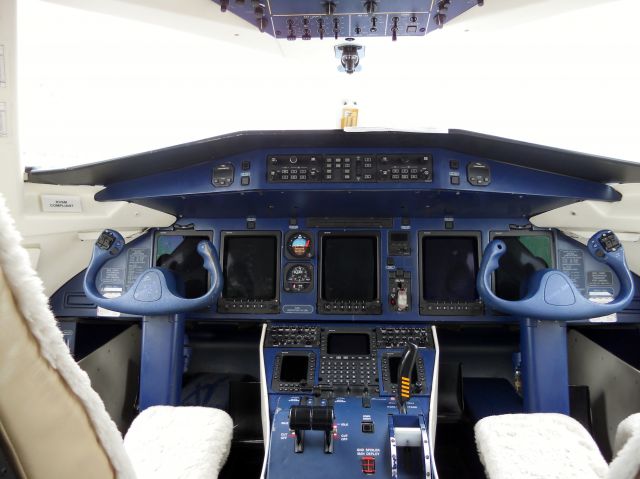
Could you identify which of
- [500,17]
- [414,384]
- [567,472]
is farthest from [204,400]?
[500,17]

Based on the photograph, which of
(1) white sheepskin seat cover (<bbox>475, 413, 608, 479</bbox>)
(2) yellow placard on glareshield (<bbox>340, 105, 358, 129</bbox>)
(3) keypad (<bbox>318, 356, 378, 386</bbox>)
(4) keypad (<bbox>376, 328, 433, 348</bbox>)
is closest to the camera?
(1) white sheepskin seat cover (<bbox>475, 413, 608, 479</bbox>)

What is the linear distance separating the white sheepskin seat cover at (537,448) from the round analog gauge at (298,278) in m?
1.13

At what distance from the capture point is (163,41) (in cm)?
288

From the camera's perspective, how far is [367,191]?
2240 mm

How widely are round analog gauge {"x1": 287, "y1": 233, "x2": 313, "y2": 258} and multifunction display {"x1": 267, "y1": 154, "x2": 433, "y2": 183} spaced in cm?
54

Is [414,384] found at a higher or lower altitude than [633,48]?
lower

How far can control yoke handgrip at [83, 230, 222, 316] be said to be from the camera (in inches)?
86.4

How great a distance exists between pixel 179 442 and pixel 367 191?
4.35 feet

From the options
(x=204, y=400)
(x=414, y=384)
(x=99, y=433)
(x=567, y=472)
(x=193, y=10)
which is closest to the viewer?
(x=99, y=433)

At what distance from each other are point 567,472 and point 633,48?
7.86 ft

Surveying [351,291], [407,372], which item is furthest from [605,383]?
[351,291]

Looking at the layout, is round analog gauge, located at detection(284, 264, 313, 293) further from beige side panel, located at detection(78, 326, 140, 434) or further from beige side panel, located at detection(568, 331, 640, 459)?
beige side panel, located at detection(568, 331, 640, 459)

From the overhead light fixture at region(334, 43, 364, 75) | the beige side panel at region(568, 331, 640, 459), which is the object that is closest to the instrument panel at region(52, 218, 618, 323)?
the beige side panel at region(568, 331, 640, 459)

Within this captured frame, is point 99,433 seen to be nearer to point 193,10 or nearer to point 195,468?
point 195,468
